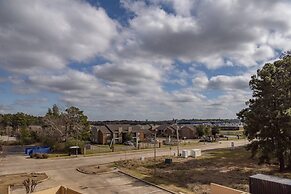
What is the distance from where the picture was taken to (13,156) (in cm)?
5688

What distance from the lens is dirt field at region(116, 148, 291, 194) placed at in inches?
1259

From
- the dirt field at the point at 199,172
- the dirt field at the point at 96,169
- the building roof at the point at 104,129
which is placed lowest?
the dirt field at the point at 199,172

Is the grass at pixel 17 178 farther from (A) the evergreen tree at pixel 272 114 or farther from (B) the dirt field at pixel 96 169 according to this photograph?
(A) the evergreen tree at pixel 272 114

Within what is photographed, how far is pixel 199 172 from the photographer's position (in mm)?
39406

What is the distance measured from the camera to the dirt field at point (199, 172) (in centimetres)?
3198

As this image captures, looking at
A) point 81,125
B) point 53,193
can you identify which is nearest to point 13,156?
point 81,125

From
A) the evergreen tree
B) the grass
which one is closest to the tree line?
the grass

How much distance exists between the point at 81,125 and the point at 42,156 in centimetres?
1589

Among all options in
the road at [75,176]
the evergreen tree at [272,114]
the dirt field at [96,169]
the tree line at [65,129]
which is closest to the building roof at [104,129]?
the tree line at [65,129]

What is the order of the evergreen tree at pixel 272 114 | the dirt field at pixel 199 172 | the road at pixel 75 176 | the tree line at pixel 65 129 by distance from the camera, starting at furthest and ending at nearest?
the tree line at pixel 65 129 → the evergreen tree at pixel 272 114 → the dirt field at pixel 199 172 → the road at pixel 75 176

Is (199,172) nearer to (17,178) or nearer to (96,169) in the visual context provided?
(96,169)

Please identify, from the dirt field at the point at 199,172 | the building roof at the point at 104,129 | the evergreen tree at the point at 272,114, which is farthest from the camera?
the building roof at the point at 104,129

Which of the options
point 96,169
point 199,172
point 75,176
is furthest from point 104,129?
point 199,172

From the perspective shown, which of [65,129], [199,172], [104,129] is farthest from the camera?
[104,129]
